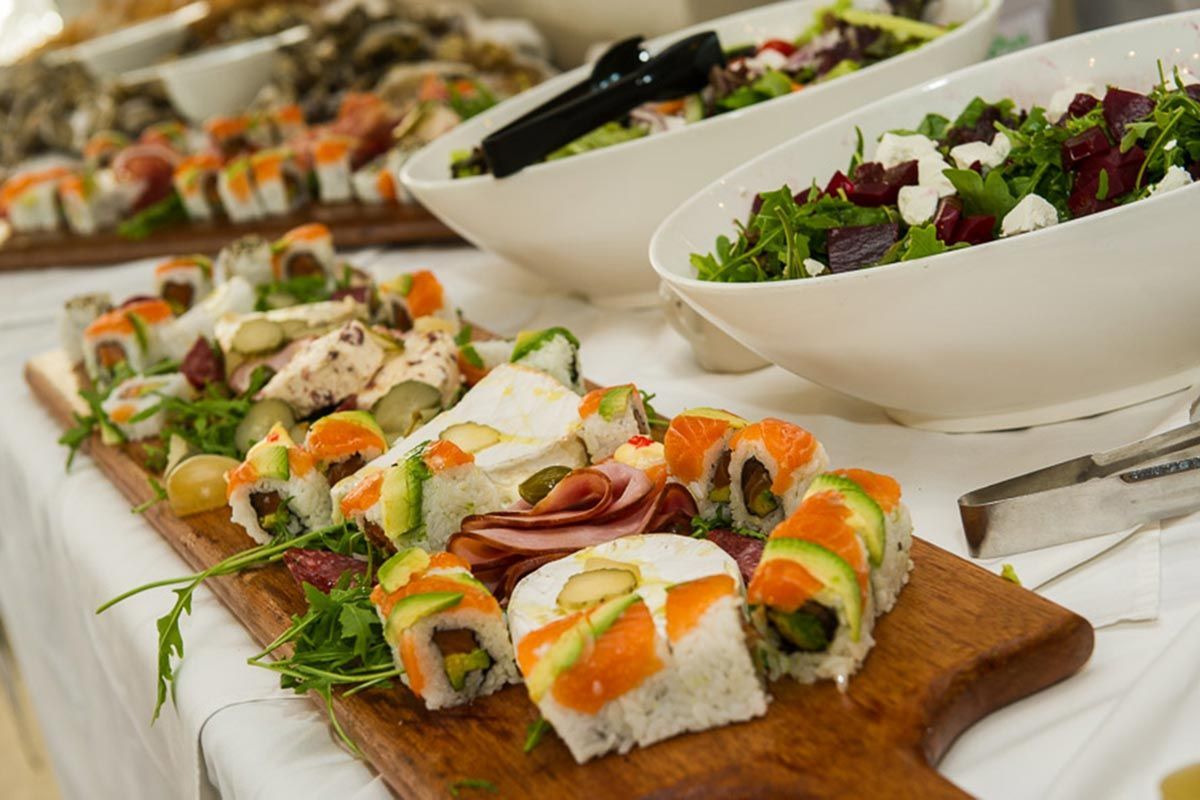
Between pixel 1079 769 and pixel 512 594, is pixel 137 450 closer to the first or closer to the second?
pixel 512 594

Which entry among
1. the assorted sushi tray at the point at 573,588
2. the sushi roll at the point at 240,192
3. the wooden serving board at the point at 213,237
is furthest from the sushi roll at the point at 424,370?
the sushi roll at the point at 240,192

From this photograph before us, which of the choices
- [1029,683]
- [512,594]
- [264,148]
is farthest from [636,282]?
[264,148]

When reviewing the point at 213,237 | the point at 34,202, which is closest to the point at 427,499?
the point at 213,237

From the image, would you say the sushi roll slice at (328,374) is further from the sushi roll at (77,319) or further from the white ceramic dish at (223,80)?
the white ceramic dish at (223,80)

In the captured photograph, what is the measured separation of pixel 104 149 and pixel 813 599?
308cm

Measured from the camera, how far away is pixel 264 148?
3.11 m

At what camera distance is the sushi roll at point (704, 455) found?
42.3 inches

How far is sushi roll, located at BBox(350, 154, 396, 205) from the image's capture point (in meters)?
2.51

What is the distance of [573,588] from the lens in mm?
956

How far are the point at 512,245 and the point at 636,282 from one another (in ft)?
0.56

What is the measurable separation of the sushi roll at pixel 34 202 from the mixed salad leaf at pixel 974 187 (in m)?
2.33

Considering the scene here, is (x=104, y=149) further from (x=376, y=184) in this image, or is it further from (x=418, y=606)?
(x=418, y=606)

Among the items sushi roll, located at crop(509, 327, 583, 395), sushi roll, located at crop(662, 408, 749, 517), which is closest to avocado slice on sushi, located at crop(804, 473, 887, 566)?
sushi roll, located at crop(662, 408, 749, 517)

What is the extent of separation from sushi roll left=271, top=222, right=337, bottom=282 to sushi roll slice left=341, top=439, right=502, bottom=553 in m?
0.95
